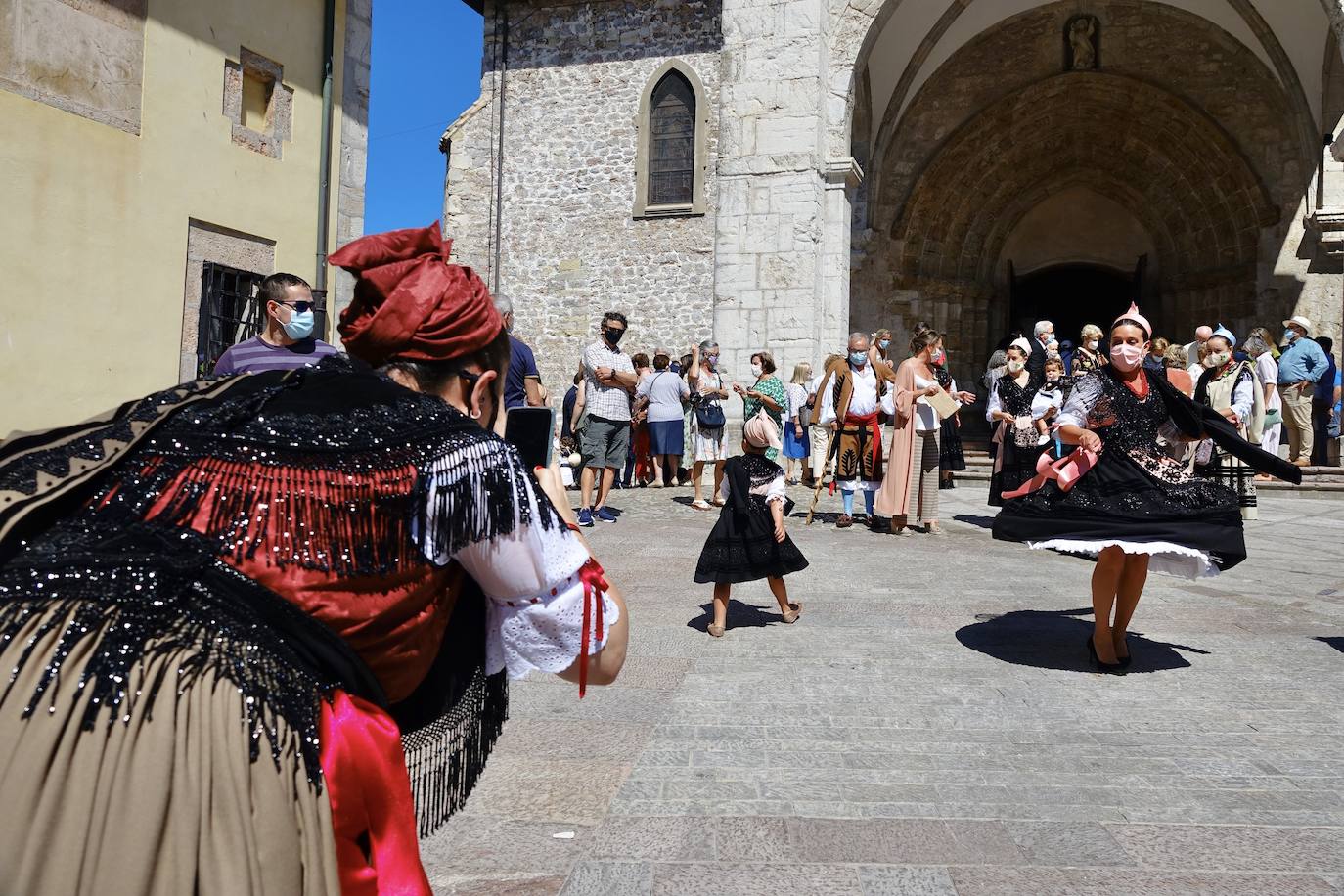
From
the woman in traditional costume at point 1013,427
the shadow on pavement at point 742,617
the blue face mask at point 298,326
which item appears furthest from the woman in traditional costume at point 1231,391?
the blue face mask at point 298,326

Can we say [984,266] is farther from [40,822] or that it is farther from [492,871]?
[40,822]

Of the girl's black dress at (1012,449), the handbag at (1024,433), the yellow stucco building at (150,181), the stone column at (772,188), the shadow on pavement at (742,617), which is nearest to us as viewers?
the shadow on pavement at (742,617)

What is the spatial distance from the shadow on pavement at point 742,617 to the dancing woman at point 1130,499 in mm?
1397

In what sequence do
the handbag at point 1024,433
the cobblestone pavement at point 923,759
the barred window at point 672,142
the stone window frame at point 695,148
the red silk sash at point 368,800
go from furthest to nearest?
the barred window at point 672,142
the stone window frame at point 695,148
the handbag at point 1024,433
the cobblestone pavement at point 923,759
the red silk sash at point 368,800

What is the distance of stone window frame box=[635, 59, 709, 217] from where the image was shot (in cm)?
1769

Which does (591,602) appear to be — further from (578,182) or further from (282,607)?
(578,182)

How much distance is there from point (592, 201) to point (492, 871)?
16519 mm

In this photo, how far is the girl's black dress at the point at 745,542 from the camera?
18.9 feet

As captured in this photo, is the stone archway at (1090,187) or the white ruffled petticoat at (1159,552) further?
the stone archway at (1090,187)

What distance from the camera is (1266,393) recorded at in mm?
13031

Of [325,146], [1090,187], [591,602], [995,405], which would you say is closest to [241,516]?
Answer: [591,602]

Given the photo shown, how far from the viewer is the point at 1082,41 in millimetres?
19422

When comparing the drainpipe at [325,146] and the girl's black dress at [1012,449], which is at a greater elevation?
the drainpipe at [325,146]

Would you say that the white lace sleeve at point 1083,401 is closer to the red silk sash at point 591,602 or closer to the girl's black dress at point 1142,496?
the girl's black dress at point 1142,496
